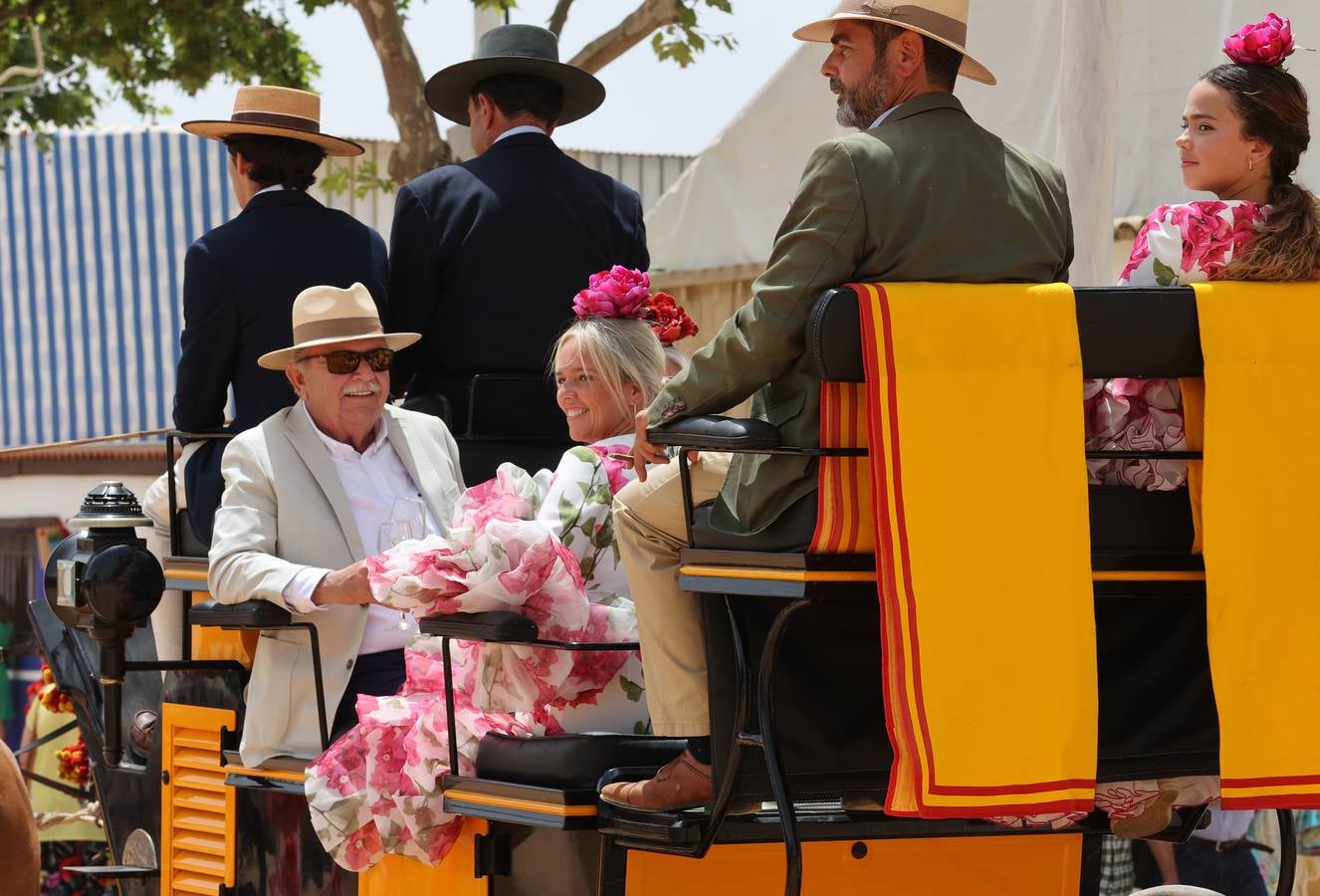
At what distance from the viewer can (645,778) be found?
362 cm

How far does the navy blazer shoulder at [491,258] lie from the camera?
16.7 ft

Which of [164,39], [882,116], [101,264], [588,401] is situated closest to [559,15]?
[164,39]

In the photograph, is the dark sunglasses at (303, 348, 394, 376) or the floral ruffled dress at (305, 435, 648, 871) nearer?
the floral ruffled dress at (305, 435, 648, 871)

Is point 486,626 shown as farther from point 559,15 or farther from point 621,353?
point 559,15

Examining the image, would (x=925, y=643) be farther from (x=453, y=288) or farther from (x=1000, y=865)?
(x=453, y=288)

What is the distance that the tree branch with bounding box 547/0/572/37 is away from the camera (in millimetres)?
7922

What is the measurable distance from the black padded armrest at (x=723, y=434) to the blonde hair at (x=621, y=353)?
93 cm

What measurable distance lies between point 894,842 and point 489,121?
244 centimetres

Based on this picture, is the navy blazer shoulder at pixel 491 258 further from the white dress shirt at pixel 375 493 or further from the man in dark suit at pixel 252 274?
the white dress shirt at pixel 375 493

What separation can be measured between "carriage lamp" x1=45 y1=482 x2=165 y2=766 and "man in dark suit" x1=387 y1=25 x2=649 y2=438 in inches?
36.7

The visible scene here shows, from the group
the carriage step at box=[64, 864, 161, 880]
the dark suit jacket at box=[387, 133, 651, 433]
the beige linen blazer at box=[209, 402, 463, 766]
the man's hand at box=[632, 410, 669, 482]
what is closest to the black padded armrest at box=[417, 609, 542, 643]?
the man's hand at box=[632, 410, 669, 482]

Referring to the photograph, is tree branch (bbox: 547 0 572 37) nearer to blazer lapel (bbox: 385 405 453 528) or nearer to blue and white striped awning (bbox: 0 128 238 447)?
blazer lapel (bbox: 385 405 453 528)

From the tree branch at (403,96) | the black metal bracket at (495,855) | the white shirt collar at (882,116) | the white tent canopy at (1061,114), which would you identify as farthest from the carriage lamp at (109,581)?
the tree branch at (403,96)

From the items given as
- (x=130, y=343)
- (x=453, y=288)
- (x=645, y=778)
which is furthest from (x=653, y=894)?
(x=130, y=343)
